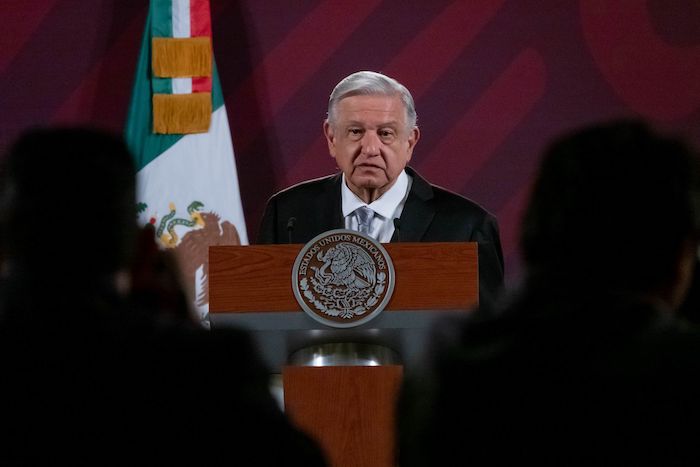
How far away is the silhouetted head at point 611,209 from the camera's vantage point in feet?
5.55

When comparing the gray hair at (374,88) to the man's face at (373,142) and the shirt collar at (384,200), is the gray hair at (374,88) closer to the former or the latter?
the man's face at (373,142)

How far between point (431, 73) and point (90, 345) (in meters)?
4.99

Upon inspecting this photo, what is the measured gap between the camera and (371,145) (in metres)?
4.83

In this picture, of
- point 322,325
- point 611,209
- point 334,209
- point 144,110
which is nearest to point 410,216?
point 334,209

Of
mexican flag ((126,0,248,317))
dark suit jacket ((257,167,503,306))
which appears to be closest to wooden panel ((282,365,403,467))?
dark suit jacket ((257,167,503,306))

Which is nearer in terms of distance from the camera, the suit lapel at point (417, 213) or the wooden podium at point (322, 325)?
the wooden podium at point (322, 325)

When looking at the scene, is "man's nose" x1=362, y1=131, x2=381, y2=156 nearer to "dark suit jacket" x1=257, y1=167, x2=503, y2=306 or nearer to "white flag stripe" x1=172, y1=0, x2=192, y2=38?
"dark suit jacket" x1=257, y1=167, x2=503, y2=306

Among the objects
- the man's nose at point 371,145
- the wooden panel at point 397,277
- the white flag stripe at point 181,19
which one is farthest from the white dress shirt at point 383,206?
the white flag stripe at point 181,19

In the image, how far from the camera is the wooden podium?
3203 mm

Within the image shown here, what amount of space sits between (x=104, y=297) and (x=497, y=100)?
4.97m

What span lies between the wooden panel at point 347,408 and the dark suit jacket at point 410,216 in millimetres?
1299

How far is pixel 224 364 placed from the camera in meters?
1.72

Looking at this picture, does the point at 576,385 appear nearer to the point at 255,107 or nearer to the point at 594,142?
the point at 594,142

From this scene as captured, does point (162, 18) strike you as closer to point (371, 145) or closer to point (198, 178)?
point (198, 178)
